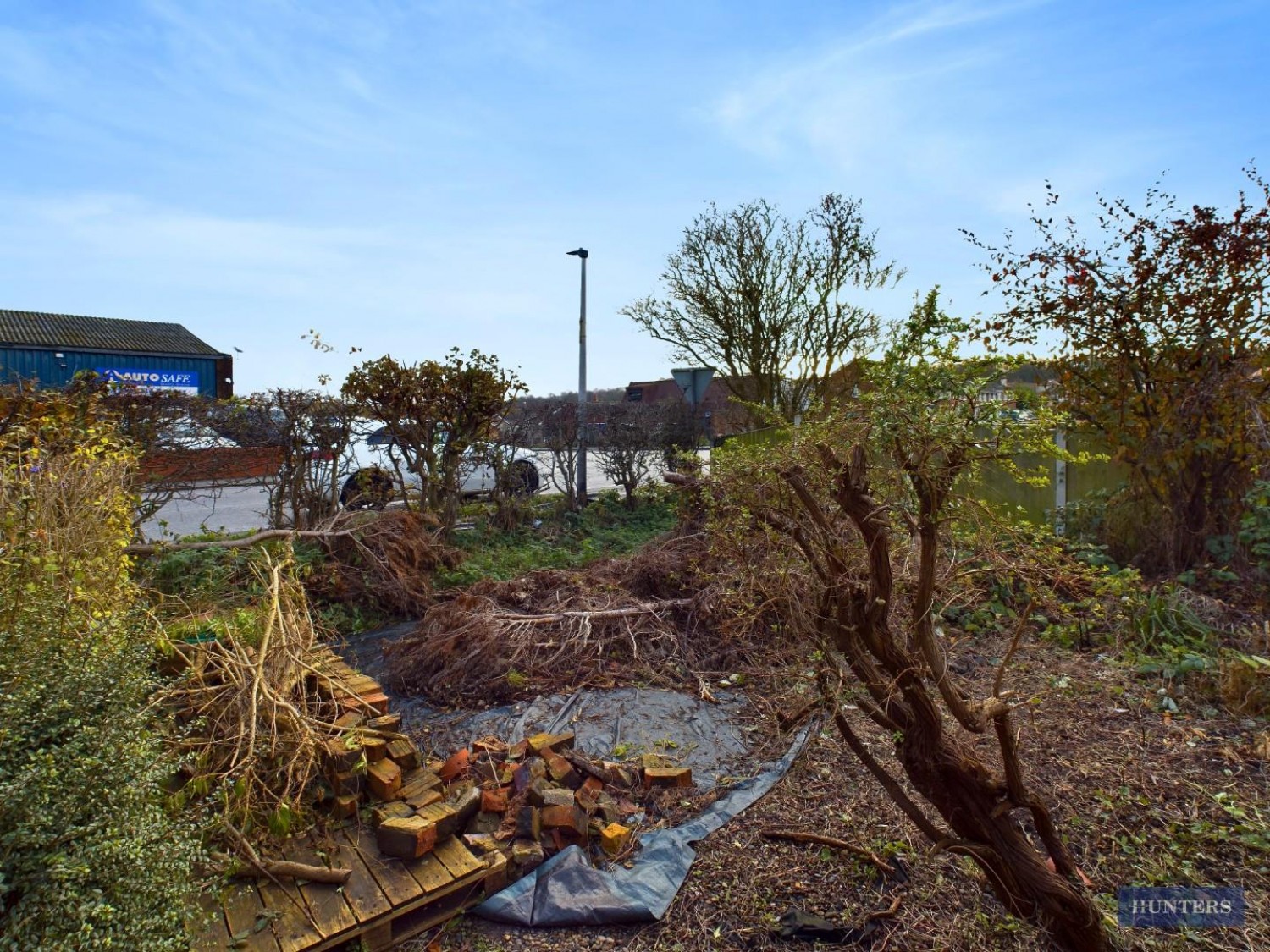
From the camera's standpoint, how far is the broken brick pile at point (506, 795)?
2855 mm

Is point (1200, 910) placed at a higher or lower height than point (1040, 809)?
lower

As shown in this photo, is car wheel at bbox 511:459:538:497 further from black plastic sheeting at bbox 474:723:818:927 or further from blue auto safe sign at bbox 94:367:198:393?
blue auto safe sign at bbox 94:367:198:393

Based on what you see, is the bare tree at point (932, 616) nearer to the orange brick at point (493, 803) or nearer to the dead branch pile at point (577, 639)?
the orange brick at point (493, 803)

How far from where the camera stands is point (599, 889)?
269 centimetres

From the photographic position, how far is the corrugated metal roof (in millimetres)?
23156

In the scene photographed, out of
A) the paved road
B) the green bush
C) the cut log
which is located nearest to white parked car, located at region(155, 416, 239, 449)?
the paved road

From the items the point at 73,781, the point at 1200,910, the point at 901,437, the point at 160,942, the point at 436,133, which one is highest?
the point at 436,133

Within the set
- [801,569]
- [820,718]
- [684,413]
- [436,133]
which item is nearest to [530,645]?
[820,718]

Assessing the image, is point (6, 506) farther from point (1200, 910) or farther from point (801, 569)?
point (1200, 910)

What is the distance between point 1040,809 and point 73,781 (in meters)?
2.78

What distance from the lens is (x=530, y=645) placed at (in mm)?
5031

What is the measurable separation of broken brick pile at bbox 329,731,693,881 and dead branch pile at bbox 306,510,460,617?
118 inches

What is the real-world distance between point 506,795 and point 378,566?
12.1ft

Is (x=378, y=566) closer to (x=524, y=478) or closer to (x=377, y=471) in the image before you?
A: (x=377, y=471)
